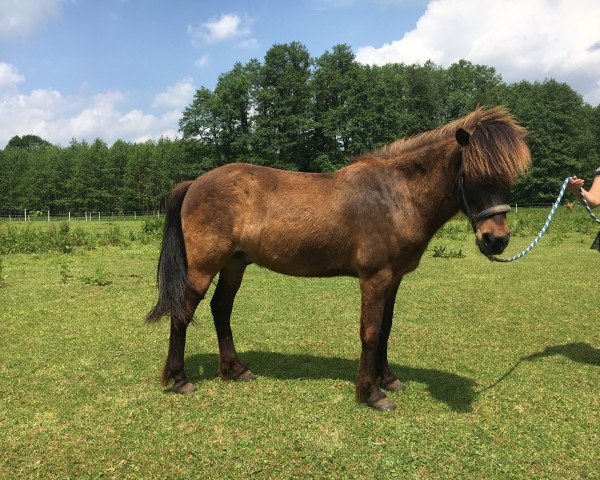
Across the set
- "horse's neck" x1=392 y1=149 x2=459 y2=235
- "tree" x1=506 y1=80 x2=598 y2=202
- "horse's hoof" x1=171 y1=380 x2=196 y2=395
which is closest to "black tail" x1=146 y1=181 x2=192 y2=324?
"horse's hoof" x1=171 y1=380 x2=196 y2=395

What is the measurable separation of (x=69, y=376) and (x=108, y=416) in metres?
1.36

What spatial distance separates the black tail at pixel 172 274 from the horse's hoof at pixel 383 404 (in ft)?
7.43

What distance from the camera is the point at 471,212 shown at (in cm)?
407

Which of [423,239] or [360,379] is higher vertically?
[423,239]

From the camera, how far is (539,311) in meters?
8.23

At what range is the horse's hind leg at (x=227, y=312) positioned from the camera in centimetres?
524

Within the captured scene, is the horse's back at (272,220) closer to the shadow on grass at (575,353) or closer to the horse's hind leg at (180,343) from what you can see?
the horse's hind leg at (180,343)

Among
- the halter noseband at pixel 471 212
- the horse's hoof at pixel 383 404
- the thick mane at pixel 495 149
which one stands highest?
the thick mane at pixel 495 149

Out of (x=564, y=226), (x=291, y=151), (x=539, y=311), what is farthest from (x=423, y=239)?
(x=291, y=151)

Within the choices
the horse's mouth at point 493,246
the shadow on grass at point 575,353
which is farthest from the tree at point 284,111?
the horse's mouth at point 493,246

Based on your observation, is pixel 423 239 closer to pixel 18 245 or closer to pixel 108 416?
pixel 108 416

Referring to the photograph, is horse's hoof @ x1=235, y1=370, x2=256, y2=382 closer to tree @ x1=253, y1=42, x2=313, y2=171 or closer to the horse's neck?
the horse's neck

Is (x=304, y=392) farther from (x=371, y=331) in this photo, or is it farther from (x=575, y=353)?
(x=575, y=353)

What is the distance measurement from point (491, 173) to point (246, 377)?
3.50 meters
